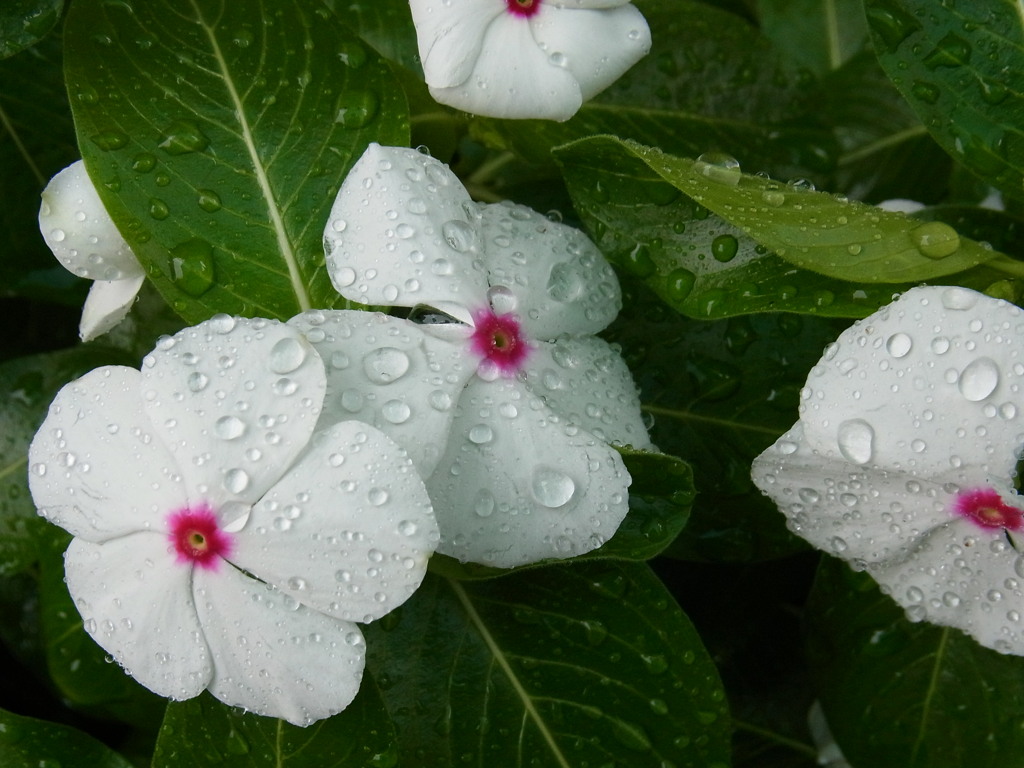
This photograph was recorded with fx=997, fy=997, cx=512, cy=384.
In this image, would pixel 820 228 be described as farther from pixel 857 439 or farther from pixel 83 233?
pixel 83 233

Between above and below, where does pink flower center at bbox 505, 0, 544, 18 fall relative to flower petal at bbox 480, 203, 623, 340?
above

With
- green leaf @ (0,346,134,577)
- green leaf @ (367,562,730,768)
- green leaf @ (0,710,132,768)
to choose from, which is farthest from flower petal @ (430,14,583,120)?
green leaf @ (0,710,132,768)

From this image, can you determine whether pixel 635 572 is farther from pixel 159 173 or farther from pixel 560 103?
pixel 159 173

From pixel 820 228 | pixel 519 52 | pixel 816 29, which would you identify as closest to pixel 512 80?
pixel 519 52

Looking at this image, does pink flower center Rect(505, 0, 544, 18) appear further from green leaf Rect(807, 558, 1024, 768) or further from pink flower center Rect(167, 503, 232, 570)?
green leaf Rect(807, 558, 1024, 768)

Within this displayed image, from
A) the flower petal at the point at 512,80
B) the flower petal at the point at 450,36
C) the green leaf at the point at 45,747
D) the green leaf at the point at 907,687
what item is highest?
the flower petal at the point at 450,36

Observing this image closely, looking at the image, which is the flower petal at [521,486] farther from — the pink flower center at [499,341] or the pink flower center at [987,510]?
the pink flower center at [987,510]

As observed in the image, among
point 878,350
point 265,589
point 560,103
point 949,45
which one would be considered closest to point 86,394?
point 265,589

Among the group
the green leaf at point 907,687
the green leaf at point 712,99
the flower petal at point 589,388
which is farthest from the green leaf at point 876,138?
the flower petal at point 589,388
